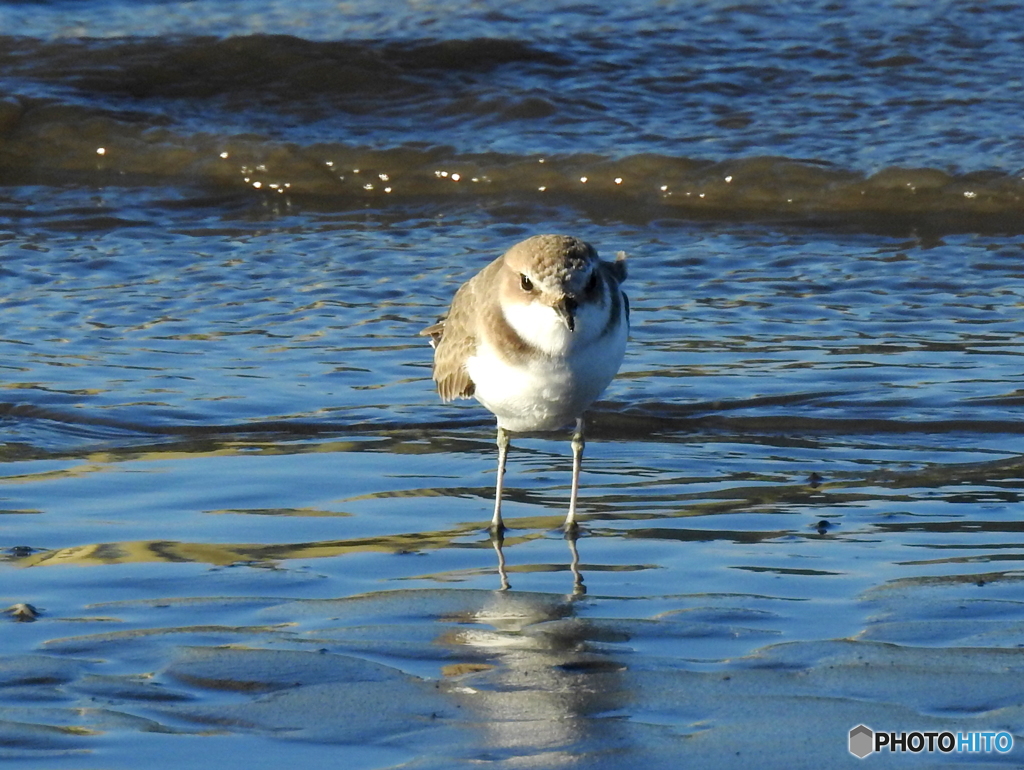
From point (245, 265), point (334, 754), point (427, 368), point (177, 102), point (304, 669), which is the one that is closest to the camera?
point (334, 754)

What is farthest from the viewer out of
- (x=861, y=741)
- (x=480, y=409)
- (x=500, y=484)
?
(x=480, y=409)

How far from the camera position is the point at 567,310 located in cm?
494

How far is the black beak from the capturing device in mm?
4918

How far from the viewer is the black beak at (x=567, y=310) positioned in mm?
4918

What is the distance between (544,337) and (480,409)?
6.71ft

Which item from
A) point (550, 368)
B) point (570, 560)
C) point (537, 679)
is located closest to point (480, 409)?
point (550, 368)

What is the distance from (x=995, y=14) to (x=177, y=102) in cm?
706

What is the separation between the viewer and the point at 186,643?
4172 millimetres

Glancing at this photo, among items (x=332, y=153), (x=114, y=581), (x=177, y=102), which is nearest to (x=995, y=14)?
(x=332, y=153)

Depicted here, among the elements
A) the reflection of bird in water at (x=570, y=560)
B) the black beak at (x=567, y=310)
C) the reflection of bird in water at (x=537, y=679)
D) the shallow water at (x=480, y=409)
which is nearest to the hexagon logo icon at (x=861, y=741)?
the shallow water at (x=480, y=409)

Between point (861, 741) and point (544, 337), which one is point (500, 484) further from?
point (861, 741)

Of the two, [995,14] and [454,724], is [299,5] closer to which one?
[995,14]

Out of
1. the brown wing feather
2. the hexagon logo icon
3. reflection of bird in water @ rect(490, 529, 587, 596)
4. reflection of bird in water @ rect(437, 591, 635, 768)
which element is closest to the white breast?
the brown wing feather

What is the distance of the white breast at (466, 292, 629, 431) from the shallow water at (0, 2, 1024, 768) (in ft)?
1.58
